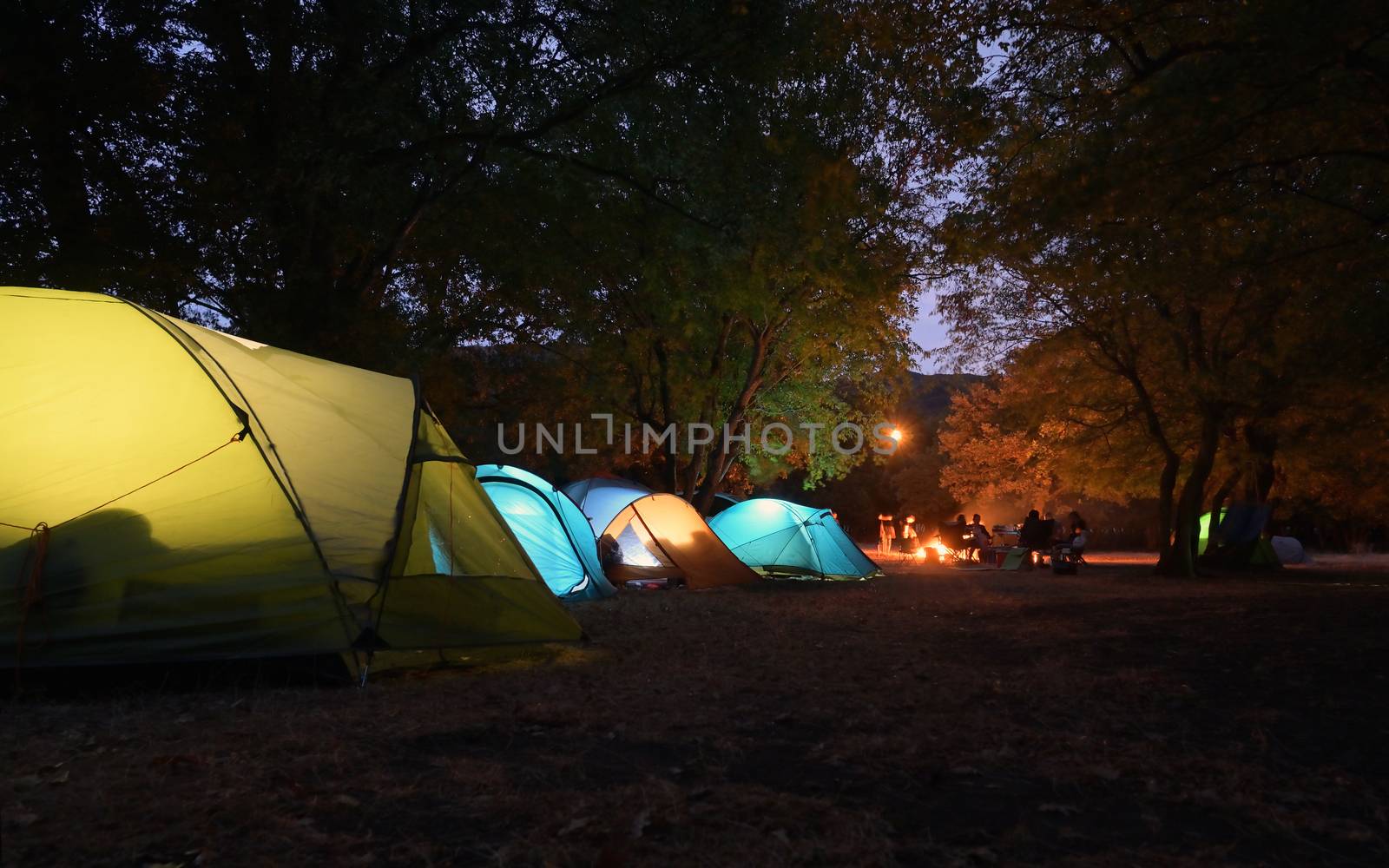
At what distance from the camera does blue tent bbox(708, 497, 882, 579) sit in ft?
57.7

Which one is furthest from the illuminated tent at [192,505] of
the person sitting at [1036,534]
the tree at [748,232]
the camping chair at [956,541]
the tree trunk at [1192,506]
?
the camping chair at [956,541]

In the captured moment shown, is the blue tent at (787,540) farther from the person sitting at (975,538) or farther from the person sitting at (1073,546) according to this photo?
the person sitting at (975,538)

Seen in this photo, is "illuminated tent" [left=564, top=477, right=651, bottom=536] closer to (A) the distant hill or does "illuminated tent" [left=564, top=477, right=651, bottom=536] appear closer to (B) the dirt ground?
(B) the dirt ground

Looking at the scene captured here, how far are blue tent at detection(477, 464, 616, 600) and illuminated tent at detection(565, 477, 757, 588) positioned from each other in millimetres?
1714

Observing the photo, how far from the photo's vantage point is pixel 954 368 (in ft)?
77.6

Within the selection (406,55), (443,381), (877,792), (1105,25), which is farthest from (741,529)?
(877,792)

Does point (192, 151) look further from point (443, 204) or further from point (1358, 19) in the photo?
point (1358, 19)

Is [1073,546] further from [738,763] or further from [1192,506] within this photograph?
[738,763]

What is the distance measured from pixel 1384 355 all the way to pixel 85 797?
1736cm

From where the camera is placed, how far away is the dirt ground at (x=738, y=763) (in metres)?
3.24

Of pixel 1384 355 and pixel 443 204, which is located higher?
pixel 443 204

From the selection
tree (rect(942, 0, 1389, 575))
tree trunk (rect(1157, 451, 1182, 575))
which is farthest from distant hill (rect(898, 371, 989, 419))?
tree (rect(942, 0, 1389, 575))

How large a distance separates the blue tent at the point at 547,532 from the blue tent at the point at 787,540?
5.38 meters

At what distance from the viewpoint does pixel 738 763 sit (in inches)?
171
